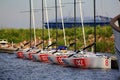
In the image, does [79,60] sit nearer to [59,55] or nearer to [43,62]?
[59,55]

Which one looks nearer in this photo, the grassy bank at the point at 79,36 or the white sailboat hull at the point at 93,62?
the white sailboat hull at the point at 93,62

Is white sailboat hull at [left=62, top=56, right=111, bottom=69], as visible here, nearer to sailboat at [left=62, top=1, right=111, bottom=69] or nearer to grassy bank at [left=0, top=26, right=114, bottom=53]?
sailboat at [left=62, top=1, right=111, bottom=69]

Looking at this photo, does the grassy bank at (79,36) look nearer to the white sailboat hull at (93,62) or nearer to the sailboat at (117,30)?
the white sailboat hull at (93,62)

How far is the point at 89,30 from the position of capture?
12888 centimetres

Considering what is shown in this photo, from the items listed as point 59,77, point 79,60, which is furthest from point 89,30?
point 59,77

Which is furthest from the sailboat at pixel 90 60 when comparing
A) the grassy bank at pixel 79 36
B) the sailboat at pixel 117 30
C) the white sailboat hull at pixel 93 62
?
the grassy bank at pixel 79 36

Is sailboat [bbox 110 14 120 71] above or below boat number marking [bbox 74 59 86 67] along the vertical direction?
above

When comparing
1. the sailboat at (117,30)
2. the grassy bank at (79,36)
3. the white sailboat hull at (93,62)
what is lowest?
the grassy bank at (79,36)

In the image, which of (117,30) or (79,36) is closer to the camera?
(117,30)

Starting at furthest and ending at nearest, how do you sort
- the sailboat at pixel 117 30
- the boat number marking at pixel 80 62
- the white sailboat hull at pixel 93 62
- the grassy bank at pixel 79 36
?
the grassy bank at pixel 79 36, the boat number marking at pixel 80 62, the white sailboat hull at pixel 93 62, the sailboat at pixel 117 30

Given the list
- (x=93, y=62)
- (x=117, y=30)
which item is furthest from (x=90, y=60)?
(x=117, y=30)

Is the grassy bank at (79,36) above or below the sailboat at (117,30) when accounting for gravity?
below

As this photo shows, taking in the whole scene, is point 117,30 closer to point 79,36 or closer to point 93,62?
point 93,62

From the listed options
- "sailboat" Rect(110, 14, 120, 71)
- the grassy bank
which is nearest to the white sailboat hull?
"sailboat" Rect(110, 14, 120, 71)
